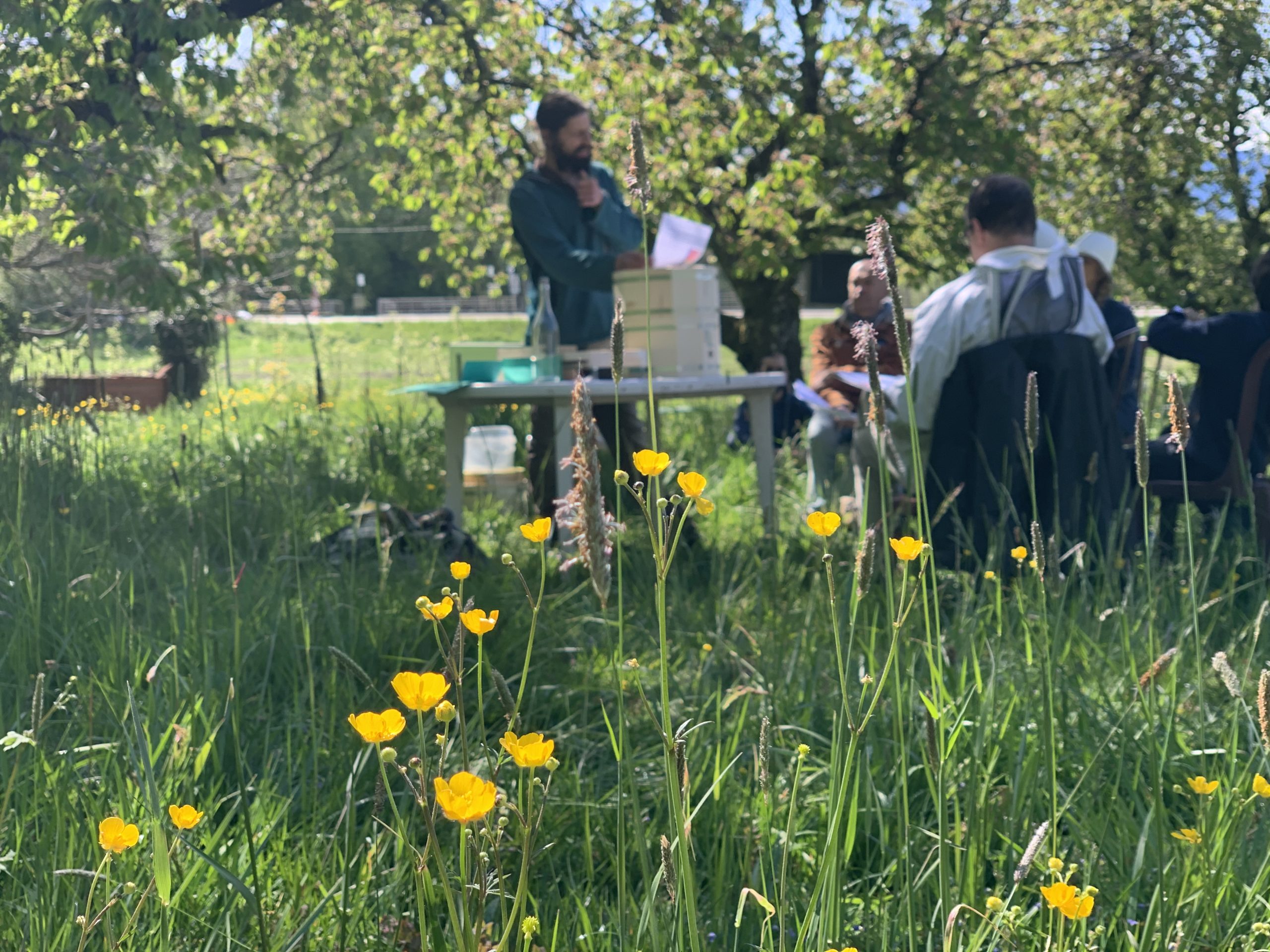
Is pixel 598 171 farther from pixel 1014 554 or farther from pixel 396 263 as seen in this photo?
pixel 396 263

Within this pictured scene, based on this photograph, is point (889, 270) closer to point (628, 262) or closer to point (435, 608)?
point (435, 608)

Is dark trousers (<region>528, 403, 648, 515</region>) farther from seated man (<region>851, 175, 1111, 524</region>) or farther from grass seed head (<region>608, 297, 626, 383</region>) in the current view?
grass seed head (<region>608, 297, 626, 383</region>)

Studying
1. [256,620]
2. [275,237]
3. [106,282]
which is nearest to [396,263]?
[275,237]

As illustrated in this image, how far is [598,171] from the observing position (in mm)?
4816

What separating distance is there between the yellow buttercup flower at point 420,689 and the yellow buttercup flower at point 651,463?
20 cm

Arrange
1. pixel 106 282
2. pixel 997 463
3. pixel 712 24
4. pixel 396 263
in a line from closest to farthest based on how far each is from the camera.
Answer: pixel 997 463 → pixel 106 282 → pixel 712 24 → pixel 396 263

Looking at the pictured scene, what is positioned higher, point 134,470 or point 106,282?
point 106,282

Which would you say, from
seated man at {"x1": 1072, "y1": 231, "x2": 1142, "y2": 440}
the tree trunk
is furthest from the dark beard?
the tree trunk

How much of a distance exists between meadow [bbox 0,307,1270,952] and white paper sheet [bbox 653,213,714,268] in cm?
88

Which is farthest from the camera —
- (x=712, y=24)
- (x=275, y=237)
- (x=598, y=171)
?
(x=275, y=237)

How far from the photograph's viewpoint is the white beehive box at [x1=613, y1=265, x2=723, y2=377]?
392cm

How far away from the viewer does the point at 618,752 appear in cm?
98

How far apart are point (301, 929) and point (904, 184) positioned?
7946 millimetres

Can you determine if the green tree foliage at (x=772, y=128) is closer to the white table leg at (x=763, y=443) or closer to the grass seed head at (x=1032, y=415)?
the white table leg at (x=763, y=443)
